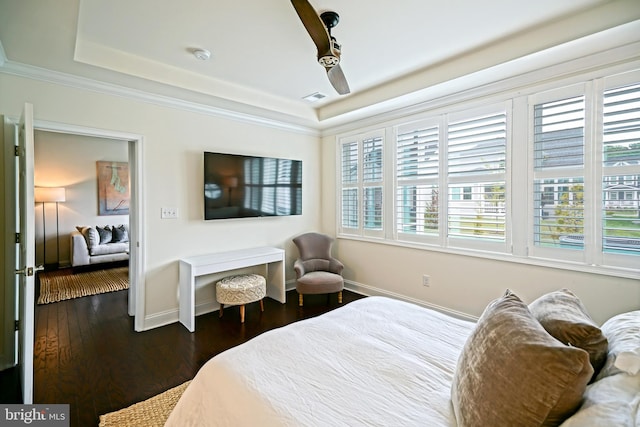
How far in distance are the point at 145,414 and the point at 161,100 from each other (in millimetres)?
2851

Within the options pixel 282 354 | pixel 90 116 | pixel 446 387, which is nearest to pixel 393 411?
pixel 446 387

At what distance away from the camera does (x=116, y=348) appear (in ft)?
9.09

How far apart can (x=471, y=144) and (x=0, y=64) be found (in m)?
4.21

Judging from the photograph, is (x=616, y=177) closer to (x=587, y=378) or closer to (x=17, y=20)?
(x=587, y=378)

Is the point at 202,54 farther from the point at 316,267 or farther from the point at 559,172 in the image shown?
the point at 559,172

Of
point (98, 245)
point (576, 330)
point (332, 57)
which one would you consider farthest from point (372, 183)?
point (98, 245)

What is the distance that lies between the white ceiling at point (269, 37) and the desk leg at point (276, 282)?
7.15ft

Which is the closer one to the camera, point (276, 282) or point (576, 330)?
point (576, 330)

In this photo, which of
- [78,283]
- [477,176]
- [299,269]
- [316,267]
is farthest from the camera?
[78,283]

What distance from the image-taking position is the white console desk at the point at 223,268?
123 inches

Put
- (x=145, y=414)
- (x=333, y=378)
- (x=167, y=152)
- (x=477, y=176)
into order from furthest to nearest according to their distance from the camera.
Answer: (x=167, y=152) → (x=477, y=176) → (x=145, y=414) → (x=333, y=378)

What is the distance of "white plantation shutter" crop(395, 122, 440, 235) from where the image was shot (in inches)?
137

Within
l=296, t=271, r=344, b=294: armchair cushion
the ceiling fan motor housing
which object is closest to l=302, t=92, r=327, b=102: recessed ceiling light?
the ceiling fan motor housing
